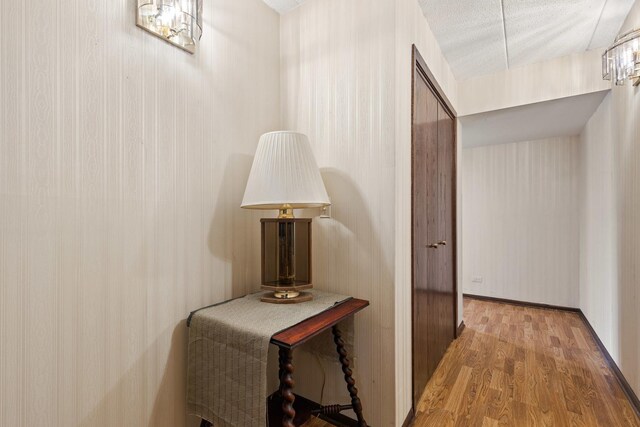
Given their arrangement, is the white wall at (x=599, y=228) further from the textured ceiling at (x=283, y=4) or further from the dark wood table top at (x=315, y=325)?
the textured ceiling at (x=283, y=4)

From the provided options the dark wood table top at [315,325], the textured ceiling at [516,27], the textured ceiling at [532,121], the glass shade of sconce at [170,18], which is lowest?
the dark wood table top at [315,325]

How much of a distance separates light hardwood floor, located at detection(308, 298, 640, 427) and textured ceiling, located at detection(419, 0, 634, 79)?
7.92 feet

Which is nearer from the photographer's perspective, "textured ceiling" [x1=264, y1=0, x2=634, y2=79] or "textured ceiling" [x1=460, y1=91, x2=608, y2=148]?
"textured ceiling" [x1=264, y1=0, x2=634, y2=79]

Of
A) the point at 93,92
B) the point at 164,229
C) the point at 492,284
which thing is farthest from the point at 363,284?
the point at 492,284

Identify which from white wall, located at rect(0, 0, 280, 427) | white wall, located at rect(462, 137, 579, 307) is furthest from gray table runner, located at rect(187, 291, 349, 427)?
white wall, located at rect(462, 137, 579, 307)

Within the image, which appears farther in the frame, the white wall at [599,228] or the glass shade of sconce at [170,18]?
the white wall at [599,228]

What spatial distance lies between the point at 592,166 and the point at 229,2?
3.51m

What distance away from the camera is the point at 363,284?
1587 mm

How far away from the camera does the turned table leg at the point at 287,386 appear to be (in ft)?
3.52

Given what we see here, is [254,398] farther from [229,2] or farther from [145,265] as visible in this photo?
[229,2]

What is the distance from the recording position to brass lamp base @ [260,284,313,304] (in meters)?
1.43

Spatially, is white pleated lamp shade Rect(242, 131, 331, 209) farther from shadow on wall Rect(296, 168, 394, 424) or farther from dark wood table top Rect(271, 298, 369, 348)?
dark wood table top Rect(271, 298, 369, 348)

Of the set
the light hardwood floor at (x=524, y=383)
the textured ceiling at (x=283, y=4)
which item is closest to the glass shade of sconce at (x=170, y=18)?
the textured ceiling at (x=283, y=4)

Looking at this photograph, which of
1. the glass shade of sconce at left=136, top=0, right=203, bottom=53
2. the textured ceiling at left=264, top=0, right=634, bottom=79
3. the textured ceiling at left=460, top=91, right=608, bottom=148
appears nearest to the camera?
the glass shade of sconce at left=136, top=0, right=203, bottom=53
